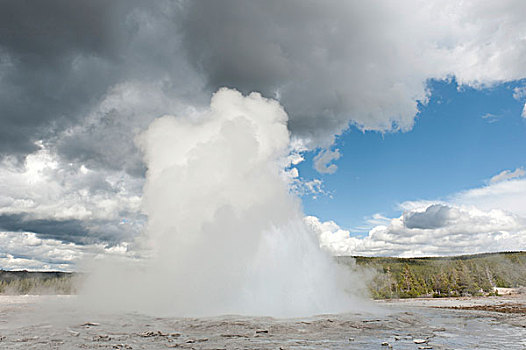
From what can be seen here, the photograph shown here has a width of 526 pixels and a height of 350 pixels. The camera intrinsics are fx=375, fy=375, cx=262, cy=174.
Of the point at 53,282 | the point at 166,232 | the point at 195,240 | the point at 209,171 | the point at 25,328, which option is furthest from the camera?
the point at 53,282

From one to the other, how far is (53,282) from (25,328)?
411 feet

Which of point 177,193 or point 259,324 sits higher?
point 177,193

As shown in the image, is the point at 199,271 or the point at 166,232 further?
the point at 166,232

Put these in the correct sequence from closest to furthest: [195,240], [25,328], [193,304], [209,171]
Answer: [25,328], [193,304], [195,240], [209,171]

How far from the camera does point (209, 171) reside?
39.2m

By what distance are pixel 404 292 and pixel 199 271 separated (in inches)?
2921

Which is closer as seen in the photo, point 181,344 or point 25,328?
point 181,344

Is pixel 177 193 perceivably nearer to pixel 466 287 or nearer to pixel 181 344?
pixel 181 344

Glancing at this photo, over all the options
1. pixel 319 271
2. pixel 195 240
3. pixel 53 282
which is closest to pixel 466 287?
pixel 319 271

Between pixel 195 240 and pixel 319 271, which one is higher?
pixel 195 240

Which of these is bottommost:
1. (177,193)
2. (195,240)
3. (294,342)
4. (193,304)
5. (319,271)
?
(294,342)

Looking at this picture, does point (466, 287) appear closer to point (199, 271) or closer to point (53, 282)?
point (199, 271)

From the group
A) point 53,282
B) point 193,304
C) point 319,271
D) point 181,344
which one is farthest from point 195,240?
point 53,282

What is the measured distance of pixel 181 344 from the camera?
16047mm
